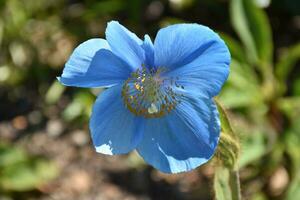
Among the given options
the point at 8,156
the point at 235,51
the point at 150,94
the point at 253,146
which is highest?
the point at 150,94

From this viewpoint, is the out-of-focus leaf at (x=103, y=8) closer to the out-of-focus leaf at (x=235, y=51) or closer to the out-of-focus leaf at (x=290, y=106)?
the out-of-focus leaf at (x=235, y=51)

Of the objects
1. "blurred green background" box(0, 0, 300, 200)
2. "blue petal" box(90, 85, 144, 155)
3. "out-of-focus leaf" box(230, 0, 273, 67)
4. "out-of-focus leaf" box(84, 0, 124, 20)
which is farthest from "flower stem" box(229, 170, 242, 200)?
"out-of-focus leaf" box(84, 0, 124, 20)

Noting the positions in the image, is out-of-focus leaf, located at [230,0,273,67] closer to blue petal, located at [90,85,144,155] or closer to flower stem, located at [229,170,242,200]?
flower stem, located at [229,170,242,200]

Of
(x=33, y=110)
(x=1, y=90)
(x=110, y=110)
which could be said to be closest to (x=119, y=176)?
(x=33, y=110)

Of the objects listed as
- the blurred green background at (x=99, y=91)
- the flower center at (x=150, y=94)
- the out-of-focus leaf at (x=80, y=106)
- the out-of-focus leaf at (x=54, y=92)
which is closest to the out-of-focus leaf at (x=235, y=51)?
the blurred green background at (x=99, y=91)

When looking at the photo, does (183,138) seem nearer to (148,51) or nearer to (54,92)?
(148,51)

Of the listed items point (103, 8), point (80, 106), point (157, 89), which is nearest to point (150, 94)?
point (157, 89)
